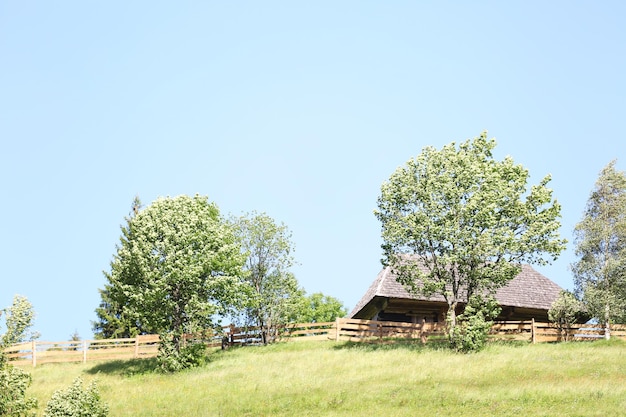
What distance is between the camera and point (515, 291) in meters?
53.8

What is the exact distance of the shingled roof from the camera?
1990 inches

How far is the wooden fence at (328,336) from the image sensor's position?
46.5 m

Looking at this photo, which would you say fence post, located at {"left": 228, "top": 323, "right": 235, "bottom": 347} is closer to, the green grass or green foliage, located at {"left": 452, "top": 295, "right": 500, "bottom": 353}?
the green grass

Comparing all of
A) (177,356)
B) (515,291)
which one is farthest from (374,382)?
(515,291)

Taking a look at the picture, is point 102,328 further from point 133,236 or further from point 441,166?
point 441,166

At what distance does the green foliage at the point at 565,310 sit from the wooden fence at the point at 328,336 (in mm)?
316

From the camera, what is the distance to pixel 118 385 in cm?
3731

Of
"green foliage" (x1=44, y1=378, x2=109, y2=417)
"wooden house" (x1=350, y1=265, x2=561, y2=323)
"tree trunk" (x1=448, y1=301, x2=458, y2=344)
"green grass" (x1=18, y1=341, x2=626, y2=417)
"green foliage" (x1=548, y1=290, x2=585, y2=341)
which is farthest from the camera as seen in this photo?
"wooden house" (x1=350, y1=265, x2=561, y2=323)

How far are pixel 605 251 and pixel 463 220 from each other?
9237 mm

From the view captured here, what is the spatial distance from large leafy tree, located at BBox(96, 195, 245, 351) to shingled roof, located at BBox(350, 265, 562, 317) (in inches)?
436

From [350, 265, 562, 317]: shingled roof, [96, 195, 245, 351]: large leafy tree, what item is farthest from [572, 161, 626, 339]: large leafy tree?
[96, 195, 245, 351]: large leafy tree

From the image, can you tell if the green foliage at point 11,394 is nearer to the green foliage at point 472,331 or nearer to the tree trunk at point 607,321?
the green foliage at point 472,331

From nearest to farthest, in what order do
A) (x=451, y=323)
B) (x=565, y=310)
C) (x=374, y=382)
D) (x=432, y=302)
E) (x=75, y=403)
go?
(x=75, y=403) < (x=374, y=382) < (x=451, y=323) < (x=565, y=310) < (x=432, y=302)

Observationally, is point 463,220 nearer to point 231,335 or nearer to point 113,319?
point 231,335
